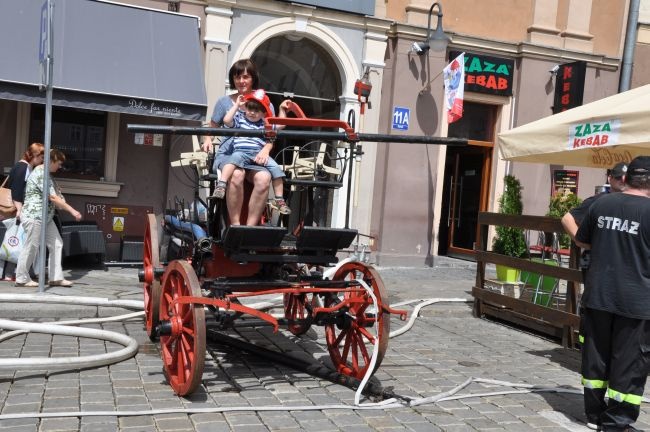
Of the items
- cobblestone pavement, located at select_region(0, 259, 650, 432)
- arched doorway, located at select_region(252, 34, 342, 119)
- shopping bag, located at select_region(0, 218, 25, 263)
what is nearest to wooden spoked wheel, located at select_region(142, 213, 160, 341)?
cobblestone pavement, located at select_region(0, 259, 650, 432)

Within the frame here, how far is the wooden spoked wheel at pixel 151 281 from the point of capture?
5.82 metres

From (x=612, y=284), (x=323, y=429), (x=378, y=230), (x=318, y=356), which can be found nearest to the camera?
(x=323, y=429)

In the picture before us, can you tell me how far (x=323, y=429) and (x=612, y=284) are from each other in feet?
6.48

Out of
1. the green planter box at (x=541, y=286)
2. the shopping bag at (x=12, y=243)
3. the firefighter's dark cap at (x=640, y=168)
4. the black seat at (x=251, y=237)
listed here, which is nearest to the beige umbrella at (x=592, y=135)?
the green planter box at (x=541, y=286)

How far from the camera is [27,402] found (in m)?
4.19

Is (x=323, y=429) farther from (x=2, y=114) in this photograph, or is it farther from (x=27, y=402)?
(x=2, y=114)

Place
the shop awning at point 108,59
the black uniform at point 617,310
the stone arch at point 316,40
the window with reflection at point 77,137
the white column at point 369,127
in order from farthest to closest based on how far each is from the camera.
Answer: the white column at point 369,127
the stone arch at point 316,40
the window with reflection at point 77,137
the shop awning at point 108,59
the black uniform at point 617,310

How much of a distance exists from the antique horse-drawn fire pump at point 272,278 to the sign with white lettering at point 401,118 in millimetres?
6710

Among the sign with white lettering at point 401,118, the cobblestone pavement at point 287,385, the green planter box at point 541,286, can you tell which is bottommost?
the cobblestone pavement at point 287,385

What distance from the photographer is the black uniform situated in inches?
165

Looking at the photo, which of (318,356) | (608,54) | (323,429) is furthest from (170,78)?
(608,54)

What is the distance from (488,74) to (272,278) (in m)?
8.97

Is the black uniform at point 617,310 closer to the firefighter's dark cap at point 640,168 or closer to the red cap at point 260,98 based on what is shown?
the firefighter's dark cap at point 640,168

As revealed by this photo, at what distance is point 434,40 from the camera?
38.4 feet
